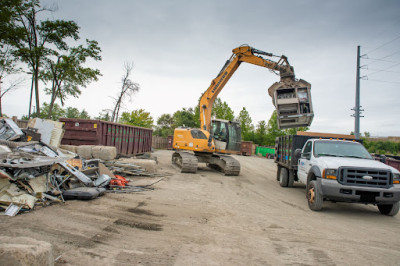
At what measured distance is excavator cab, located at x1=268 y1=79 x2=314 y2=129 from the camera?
11.6m

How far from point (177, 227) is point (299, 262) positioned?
2185mm

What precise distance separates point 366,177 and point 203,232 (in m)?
4.48

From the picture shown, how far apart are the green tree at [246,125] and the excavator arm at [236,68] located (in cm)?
3772

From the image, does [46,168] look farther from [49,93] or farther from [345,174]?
[49,93]

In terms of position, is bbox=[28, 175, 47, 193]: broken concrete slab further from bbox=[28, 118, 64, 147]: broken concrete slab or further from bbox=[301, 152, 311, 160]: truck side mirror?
bbox=[301, 152, 311, 160]: truck side mirror

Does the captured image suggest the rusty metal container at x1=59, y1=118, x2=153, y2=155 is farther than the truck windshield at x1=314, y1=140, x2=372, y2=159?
Yes

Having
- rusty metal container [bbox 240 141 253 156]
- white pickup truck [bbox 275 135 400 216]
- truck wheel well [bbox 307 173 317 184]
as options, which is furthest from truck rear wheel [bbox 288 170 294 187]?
rusty metal container [bbox 240 141 253 156]

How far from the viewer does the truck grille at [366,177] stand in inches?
263

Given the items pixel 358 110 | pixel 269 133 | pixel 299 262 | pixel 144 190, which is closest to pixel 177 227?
pixel 299 262

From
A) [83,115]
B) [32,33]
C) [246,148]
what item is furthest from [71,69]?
[83,115]

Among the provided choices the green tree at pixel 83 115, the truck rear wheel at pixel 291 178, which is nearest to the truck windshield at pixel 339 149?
the truck rear wheel at pixel 291 178

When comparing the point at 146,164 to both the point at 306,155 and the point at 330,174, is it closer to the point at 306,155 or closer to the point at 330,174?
the point at 306,155

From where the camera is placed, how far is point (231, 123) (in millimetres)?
14930

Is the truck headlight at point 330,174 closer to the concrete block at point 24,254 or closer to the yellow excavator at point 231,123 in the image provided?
→ the yellow excavator at point 231,123
